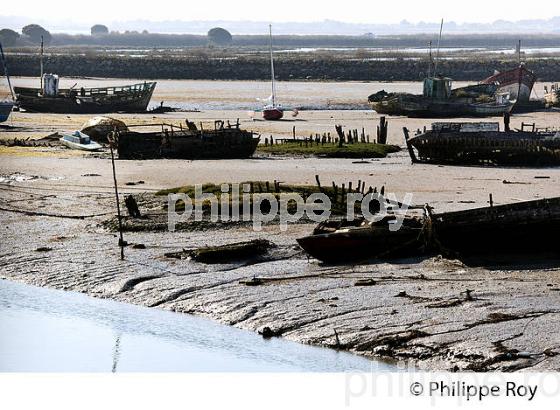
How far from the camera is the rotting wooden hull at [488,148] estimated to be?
1700 inches

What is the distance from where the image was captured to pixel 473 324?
21.9 meters

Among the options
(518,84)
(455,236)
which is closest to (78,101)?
(518,84)

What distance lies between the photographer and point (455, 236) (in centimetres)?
2691

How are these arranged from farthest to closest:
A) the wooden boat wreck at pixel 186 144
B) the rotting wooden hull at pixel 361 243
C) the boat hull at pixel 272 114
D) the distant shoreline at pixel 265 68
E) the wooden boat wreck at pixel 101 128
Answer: the distant shoreline at pixel 265 68, the boat hull at pixel 272 114, the wooden boat wreck at pixel 101 128, the wooden boat wreck at pixel 186 144, the rotting wooden hull at pixel 361 243

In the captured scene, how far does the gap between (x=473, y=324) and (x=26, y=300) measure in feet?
31.4

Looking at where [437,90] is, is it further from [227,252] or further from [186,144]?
[227,252]

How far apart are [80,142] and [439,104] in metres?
23.4

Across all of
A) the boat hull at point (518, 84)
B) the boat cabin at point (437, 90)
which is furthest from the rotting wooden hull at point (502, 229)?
the boat hull at point (518, 84)

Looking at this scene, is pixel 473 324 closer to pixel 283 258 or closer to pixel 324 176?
pixel 283 258

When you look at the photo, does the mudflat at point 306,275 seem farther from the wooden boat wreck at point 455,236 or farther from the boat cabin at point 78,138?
the boat cabin at point 78,138

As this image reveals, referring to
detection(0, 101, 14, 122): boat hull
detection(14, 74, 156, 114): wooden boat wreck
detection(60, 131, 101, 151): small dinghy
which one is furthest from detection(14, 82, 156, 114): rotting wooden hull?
detection(60, 131, 101, 151): small dinghy

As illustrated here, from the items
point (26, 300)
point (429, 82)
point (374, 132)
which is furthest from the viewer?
point (429, 82)

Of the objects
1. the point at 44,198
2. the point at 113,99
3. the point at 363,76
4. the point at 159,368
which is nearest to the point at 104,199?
the point at 44,198

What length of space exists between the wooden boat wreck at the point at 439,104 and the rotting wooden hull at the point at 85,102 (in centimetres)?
1312
